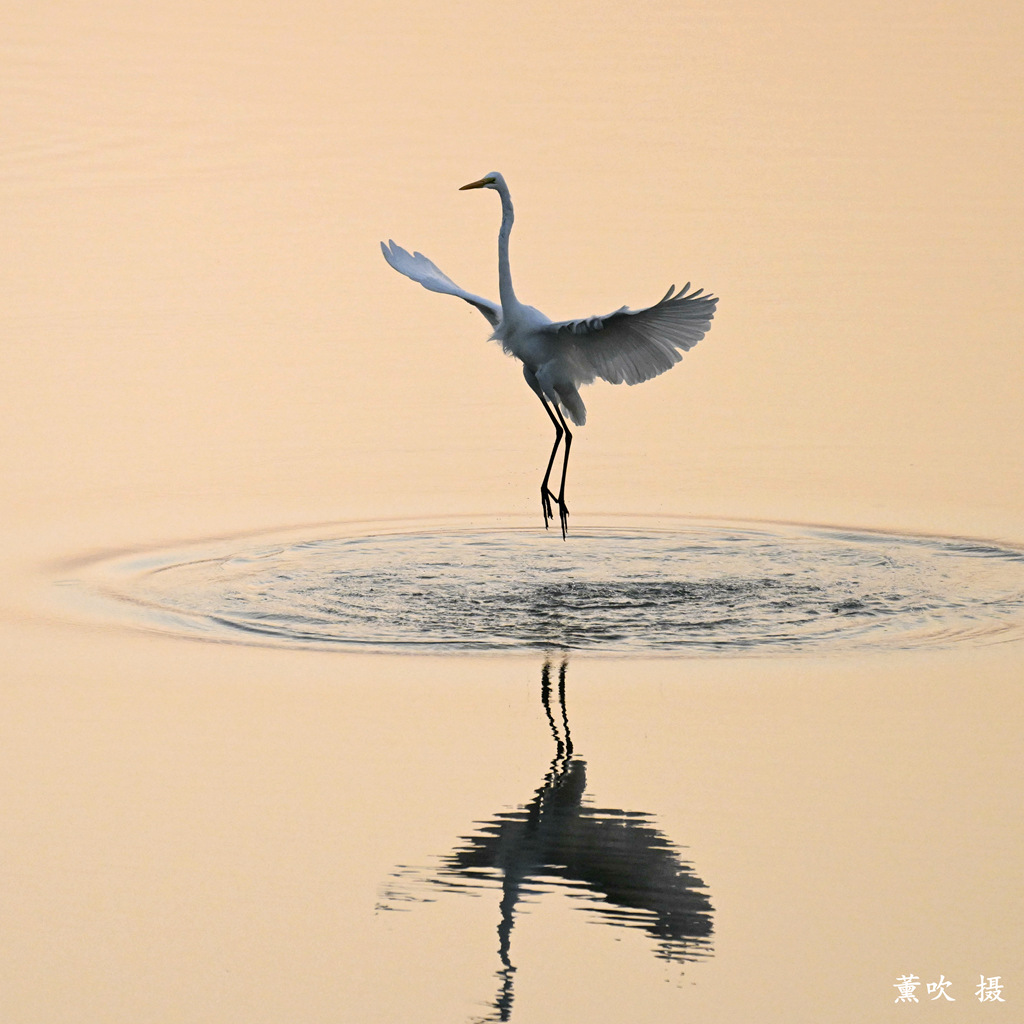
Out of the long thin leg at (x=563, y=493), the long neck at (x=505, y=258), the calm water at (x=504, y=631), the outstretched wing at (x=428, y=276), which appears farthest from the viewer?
the outstretched wing at (x=428, y=276)

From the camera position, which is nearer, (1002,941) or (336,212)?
(1002,941)

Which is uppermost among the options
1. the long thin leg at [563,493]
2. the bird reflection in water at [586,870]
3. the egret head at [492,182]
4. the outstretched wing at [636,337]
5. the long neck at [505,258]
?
the egret head at [492,182]

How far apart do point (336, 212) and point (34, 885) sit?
16.5m

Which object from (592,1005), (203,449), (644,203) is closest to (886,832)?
(592,1005)

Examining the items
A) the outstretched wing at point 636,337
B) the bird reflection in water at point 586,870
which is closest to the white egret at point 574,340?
the outstretched wing at point 636,337

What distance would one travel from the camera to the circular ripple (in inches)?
387

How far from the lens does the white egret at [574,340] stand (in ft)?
36.2

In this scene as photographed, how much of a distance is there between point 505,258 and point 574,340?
94cm

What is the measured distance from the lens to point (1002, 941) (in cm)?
601

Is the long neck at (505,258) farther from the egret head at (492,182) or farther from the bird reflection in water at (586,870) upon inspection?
the bird reflection in water at (586,870)

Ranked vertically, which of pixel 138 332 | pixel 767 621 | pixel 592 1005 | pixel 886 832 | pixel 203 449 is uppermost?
pixel 138 332

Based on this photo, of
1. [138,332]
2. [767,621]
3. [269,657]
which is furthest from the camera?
[138,332]

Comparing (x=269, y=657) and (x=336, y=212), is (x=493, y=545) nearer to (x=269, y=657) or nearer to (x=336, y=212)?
(x=269, y=657)

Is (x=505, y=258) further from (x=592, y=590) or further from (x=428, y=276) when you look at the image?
(x=592, y=590)
